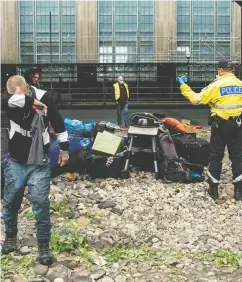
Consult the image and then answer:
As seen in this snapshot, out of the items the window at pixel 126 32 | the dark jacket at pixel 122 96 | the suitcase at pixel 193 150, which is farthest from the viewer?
the window at pixel 126 32

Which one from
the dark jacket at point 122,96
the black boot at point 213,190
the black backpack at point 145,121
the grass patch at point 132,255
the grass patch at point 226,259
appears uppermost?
the dark jacket at point 122,96

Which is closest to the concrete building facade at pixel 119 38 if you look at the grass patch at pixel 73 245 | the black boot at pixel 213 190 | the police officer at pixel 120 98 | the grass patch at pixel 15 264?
the police officer at pixel 120 98

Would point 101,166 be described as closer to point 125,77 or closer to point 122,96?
point 122,96

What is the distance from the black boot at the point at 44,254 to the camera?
5293mm

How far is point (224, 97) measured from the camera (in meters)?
7.80

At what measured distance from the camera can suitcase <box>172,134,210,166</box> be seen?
9.65 metres

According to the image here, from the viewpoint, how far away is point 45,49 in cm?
3462

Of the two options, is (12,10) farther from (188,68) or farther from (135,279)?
(135,279)

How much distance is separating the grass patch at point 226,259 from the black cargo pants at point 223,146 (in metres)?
2.27

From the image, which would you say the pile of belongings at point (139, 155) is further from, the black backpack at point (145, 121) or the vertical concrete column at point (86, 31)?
the vertical concrete column at point (86, 31)

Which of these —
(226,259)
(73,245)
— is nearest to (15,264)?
(73,245)

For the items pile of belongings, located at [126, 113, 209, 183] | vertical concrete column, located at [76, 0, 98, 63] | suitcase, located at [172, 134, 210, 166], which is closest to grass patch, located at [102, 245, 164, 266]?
pile of belongings, located at [126, 113, 209, 183]

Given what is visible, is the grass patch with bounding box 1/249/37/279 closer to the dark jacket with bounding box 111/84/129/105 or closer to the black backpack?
the black backpack

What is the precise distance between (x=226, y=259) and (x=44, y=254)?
177 centimetres
